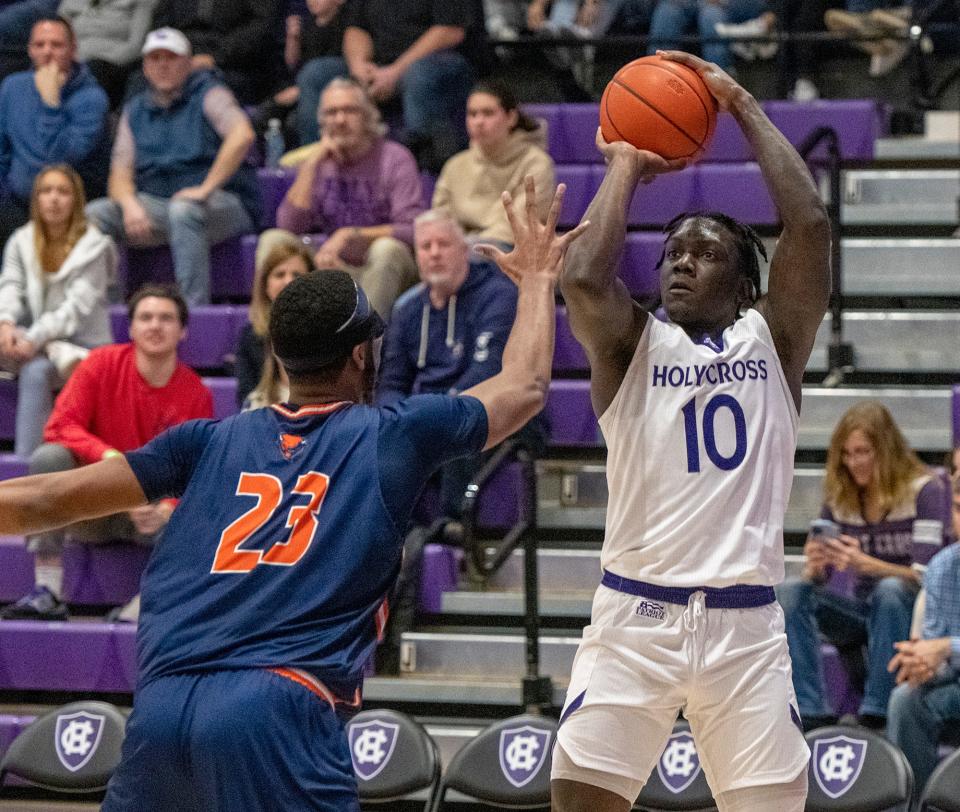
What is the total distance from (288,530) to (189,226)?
213 inches

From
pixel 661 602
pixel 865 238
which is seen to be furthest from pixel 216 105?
pixel 661 602

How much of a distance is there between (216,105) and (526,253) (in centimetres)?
557

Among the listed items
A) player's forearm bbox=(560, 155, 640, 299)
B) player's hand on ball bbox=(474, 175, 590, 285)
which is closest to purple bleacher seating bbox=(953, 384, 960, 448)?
player's forearm bbox=(560, 155, 640, 299)

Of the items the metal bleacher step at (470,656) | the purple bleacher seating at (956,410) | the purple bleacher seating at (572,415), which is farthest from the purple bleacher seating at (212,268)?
the purple bleacher seating at (956,410)

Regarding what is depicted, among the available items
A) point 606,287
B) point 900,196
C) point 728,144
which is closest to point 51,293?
point 728,144

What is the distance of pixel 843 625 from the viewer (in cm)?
625

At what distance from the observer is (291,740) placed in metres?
3.04

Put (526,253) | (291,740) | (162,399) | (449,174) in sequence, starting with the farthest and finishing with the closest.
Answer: (449,174)
(162,399)
(526,253)
(291,740)

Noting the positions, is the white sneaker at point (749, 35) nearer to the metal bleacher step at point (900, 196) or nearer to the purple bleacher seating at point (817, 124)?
the purple bleacher seating at point (817, 124)

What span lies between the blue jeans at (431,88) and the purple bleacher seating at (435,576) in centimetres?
274

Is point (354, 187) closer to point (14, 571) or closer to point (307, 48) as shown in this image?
point (307, 48)

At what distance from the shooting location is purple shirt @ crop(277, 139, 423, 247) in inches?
323

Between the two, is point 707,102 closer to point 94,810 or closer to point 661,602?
point 661,602

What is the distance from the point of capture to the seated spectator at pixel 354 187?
26.3ft
